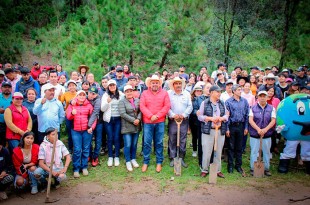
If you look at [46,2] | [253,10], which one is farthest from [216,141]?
[46,2]

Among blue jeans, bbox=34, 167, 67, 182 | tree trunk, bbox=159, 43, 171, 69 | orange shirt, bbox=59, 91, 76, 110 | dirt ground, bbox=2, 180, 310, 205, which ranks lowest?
dirt ground, bbox=2, 180, 310, 205

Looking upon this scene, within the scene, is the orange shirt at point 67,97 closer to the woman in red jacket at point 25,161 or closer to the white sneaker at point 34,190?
the woman in red jacket at point 25,161

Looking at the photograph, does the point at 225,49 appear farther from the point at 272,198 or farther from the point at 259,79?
the point at 272,198

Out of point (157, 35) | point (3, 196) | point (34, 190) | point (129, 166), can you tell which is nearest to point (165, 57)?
point (157, 35)

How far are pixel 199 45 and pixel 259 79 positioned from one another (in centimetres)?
368

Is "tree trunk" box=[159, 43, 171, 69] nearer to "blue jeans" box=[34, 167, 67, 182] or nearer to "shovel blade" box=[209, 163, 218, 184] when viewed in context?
"shovel blade" box=[209, 163, 218, 184]

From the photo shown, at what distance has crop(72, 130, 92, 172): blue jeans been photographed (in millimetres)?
6297

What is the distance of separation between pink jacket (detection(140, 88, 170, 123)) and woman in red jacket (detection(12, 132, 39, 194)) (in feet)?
7.83

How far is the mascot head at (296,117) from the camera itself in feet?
21.8

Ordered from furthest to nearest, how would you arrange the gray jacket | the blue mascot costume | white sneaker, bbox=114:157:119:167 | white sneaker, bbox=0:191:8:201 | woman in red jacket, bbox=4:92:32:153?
white sneaker, bbox=114:157:119:167
the blue mascot costume
the gray jacket
woman in red jacket, bbox=4:92:32:153
white sneaker, bbox=0:191:8:201

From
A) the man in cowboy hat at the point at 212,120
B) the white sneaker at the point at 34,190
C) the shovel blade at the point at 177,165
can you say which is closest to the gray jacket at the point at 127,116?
the shovel blade at the point at 177,165

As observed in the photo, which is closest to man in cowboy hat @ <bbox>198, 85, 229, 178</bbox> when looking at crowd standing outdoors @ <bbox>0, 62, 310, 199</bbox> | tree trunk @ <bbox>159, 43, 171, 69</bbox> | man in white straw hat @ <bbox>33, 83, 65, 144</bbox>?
crowd standing outdoors @ <bbox>0, 62, 310, 199</bbox>

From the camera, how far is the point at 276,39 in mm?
19922

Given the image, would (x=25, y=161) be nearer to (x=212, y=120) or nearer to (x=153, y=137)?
(x=153, y=137)
